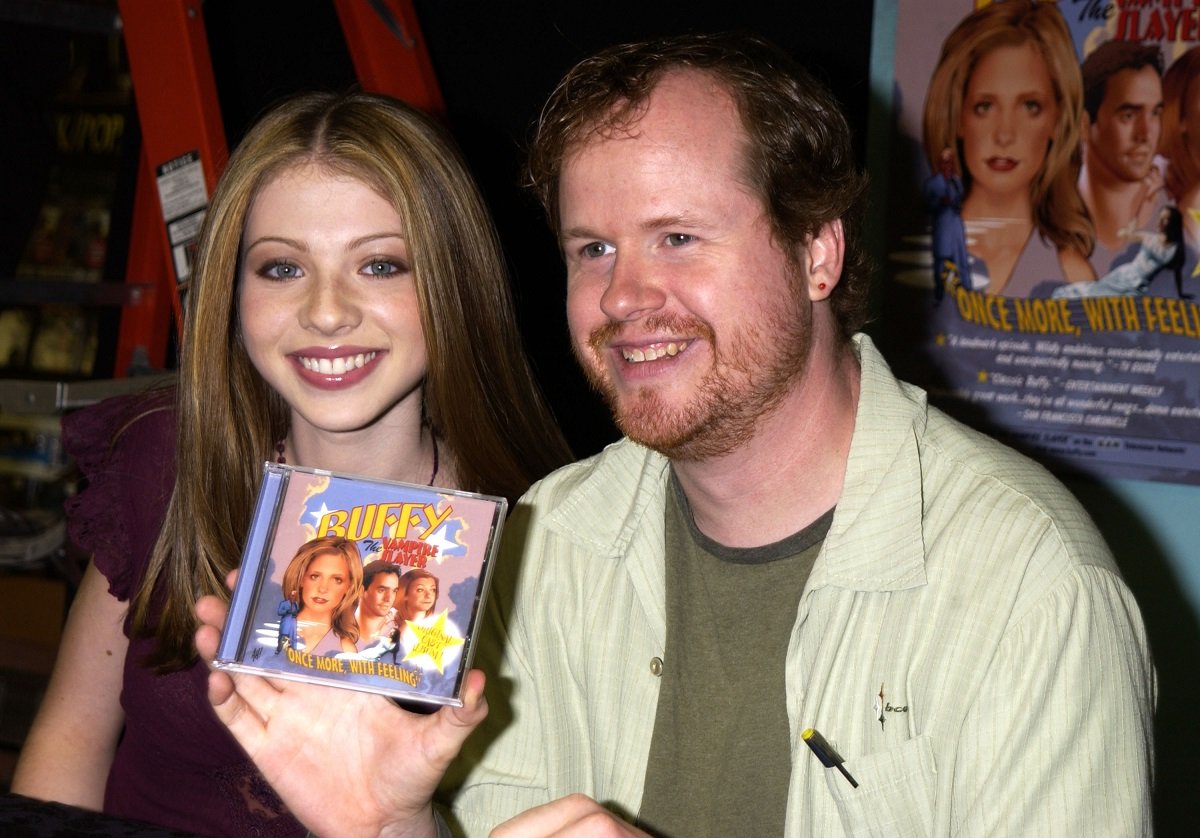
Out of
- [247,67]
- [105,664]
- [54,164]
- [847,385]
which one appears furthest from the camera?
[54,164]

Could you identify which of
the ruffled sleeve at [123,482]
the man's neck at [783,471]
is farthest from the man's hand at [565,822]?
the ruffled sleeve at [123,482]

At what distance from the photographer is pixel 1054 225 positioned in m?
2.56

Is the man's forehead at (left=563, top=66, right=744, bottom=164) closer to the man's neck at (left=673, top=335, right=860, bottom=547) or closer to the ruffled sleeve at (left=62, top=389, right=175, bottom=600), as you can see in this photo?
the man's neck at (left=673, top=335, right=860, bottom=547)

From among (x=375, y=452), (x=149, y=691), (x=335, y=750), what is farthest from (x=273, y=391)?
(x=335, y=750)

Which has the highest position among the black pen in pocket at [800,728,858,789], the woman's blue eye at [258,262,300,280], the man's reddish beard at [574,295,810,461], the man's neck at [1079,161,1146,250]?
the man's neck at [1079,161,1146,250]

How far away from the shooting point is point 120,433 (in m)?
2.19

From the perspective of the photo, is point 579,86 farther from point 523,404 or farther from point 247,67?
point 247,67

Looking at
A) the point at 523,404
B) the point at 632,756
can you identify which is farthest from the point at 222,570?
the point at 632,756

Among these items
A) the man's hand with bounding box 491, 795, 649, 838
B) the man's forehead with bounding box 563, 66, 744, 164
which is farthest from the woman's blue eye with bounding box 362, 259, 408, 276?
the man's hand with bounding box 491, 795, 649, 838

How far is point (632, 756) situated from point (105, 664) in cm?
100

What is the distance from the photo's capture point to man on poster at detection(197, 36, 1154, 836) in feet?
4.24

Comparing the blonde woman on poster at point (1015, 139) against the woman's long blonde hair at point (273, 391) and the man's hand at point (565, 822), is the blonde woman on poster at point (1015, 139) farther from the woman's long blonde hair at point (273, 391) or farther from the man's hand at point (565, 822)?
the man's hand at point (565, 822)

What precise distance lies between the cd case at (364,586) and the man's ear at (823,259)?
0.55 m

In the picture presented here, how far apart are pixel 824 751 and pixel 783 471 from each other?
35cm
